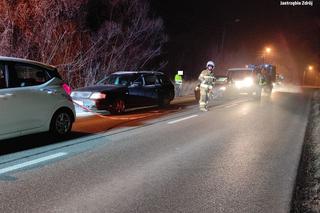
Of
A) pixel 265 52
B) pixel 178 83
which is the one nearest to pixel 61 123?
pixel 178 83

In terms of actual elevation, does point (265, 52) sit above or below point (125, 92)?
above

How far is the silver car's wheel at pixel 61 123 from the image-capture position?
360 inches

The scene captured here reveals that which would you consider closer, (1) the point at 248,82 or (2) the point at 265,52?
(1) the point at 248,82

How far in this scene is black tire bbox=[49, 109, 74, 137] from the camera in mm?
9141

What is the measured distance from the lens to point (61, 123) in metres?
9.41

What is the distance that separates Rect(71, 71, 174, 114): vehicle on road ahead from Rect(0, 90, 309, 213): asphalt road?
351cm

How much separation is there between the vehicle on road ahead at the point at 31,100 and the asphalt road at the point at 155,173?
49 cm

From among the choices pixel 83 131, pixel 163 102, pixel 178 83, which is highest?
pixel 178 83

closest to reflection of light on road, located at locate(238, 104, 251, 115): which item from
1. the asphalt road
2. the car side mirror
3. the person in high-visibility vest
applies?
the car side mirror

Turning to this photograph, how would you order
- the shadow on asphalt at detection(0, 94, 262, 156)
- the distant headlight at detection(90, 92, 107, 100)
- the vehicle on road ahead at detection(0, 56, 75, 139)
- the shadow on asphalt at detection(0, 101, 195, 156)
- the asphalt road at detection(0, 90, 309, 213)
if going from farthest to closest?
1. the distant headlight at detection(90, 92, 107, 100)
2. the shadow on asphalt at detection(0, 94, 262, 156)
3. the shadow on asphalt at detection(0, 101, 195, 156)
4. the vehicle on road ahead at detection(0, 56, 75, 139)
5. the asphalt road at detection(0, 90, 309, 213)

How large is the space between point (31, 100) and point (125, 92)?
704 centimetres

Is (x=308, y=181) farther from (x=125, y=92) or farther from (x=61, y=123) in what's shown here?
(x=125, y=92)

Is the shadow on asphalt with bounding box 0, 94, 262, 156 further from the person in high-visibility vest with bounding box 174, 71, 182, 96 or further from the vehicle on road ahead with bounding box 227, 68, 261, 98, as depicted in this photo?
the vehicle on road ahead with bounding box 227, 68, 261, 98

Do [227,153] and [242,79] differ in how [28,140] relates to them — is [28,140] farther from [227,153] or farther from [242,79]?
[242,79]
